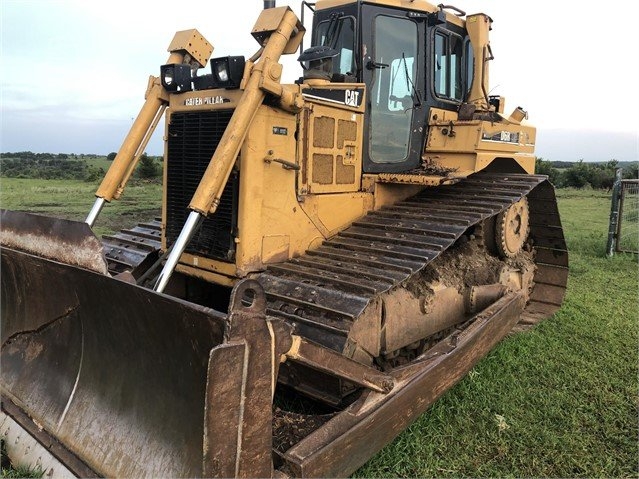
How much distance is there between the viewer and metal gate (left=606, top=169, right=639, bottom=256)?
33.3 ft

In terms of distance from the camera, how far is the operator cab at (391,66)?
466 centimetres

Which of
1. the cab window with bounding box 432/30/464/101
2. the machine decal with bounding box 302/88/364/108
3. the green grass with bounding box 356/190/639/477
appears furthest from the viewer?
the cab window with bounding box 432/30/464/101

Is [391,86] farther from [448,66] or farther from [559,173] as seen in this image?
[559,173]

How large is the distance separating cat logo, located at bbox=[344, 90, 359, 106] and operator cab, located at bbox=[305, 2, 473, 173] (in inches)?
5.6

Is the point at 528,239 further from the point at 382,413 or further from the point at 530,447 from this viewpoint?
the point at 382,413

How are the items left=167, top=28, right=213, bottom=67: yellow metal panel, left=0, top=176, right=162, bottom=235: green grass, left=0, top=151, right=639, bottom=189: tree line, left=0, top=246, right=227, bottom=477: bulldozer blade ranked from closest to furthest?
1. left=0, top=246, right=227, bottom=477: bulldozer blade
2. left=167, top=28, right=213, bottom=67: yellow metal panel
3. left=0, top=176, right=162, bottom=235: green grass
4. left=0, top=151, right=639, bottom=189: tree line

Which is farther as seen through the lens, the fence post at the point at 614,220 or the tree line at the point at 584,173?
the tree line at the point at 584,173

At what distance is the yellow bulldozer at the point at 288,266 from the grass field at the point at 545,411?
0.89 ft

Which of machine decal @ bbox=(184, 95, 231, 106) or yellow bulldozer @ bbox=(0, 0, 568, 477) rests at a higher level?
machine decal @ bbox=(184, 95, 231, 106)

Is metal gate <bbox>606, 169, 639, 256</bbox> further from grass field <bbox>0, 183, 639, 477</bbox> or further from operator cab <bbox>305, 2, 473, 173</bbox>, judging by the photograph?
operator cab <bbox>305, 2, 473, 173</bbox>

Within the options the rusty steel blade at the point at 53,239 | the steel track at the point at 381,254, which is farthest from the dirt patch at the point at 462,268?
the rusty steel blade at the point at 53,239

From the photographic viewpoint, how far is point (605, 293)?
24.0ft

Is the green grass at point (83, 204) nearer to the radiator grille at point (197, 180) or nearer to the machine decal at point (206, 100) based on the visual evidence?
the radiator grille at point (197, 180)

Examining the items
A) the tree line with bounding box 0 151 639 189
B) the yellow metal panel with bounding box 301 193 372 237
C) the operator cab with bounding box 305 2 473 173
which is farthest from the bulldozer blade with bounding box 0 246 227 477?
the tree line with bounding box 0 151 639 189
